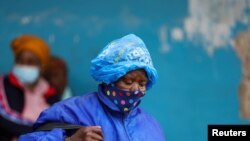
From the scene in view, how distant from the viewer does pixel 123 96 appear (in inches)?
121

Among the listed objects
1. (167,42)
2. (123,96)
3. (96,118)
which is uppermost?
(167,42)

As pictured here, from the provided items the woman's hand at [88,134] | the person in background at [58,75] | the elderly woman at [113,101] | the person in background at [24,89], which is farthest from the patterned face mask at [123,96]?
the person in background at [58,75]

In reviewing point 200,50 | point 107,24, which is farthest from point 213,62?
point 107,24

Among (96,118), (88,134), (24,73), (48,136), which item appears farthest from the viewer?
(24,73)

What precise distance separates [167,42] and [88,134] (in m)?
2.87

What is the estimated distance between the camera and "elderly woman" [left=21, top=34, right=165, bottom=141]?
3.07m

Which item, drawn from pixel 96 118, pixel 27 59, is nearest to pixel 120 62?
pixel 96 118

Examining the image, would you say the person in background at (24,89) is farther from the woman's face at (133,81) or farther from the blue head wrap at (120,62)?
the woman's face at (133,81)

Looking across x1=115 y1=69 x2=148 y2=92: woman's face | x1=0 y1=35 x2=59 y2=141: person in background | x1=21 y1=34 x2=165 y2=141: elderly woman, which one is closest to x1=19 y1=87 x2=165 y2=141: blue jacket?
x1=21 y1=34 x2=165 y2=141: elderly woman

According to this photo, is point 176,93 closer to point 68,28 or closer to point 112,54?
point 68,28

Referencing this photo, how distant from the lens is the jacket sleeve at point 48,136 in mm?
2982

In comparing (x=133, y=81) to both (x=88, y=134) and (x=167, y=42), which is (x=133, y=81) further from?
(x=167, y=42)

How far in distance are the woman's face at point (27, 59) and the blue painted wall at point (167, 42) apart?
0.25ft

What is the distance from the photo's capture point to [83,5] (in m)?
5.52
